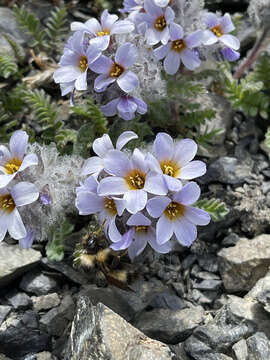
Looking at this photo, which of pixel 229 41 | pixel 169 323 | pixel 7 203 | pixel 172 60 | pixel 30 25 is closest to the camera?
pixel 7 203

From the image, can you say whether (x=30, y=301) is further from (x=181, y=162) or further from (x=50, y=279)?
(x=181, y=162)

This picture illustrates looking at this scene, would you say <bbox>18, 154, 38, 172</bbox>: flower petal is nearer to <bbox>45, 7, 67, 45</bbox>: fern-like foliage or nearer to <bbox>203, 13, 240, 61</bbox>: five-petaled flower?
<bbox>203, 13, 240, 61</bbox>: five-petaled flower

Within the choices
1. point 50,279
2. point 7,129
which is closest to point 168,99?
point 7,129

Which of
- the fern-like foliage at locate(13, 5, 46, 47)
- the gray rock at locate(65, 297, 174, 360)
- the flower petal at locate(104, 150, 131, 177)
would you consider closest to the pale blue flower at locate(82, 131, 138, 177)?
the flower petal at locate(104, 150, 131, 177)

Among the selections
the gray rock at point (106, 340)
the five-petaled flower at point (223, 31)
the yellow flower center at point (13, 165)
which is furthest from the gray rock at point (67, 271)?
the five-petaled flower at point (223, 31)

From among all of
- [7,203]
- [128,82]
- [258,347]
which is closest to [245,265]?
[258,347]

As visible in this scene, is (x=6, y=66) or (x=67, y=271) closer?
(x=67, y=271)

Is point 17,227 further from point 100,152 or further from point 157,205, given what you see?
point 157,205

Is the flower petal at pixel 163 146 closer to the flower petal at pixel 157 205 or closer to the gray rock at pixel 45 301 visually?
the flower petal at pixel 157 205
